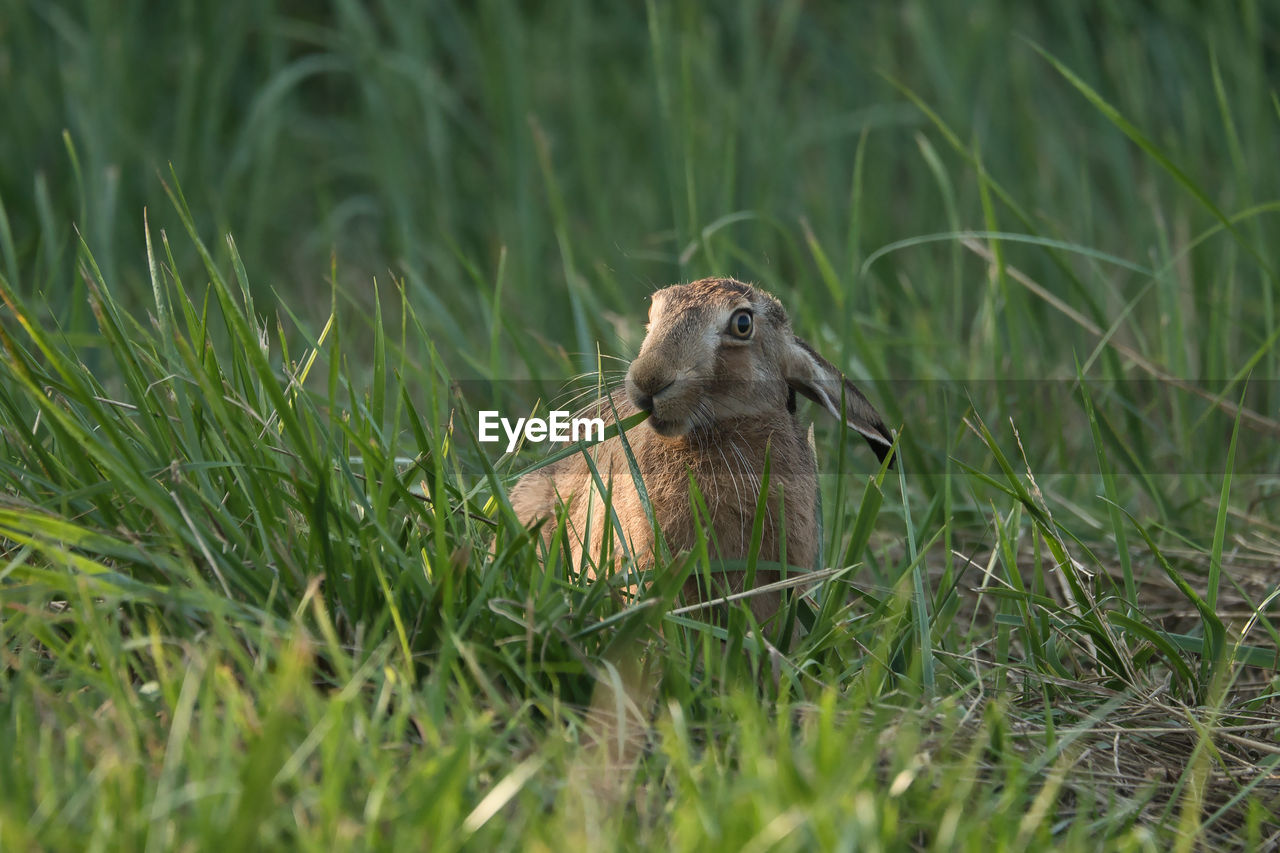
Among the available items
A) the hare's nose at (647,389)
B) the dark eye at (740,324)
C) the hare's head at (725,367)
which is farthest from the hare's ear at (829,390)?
the hare's nose at (647,389)

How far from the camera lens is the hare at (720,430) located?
2.72 meters

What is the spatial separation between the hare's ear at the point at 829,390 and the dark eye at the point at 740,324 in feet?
0.44

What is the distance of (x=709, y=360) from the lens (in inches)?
110

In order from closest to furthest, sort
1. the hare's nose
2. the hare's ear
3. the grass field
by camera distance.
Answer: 1. the grass field
2. the hare's nose
3. the hare's ear

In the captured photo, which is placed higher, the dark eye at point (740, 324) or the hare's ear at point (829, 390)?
the dark eye at point (740, 324)

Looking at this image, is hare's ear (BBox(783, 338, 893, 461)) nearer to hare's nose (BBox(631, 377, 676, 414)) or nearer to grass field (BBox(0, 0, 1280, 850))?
grass field (BBox(0, 0, 1280, 850))

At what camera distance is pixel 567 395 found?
147 inches

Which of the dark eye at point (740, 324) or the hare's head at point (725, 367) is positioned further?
the dark eye at point (740, 324)

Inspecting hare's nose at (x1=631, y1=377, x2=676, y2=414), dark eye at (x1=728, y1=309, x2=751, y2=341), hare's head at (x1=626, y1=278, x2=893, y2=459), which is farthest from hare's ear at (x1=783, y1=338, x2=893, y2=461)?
hare's nose at (x1=631, y1=377, x2=676, y2=414)

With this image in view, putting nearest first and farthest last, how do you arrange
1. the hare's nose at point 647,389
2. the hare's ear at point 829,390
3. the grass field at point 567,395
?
the grass field at point 567,395 < the hare's nose at point 647,389 < the hare's ear at point 829,390

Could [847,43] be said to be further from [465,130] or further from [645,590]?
[645,590]

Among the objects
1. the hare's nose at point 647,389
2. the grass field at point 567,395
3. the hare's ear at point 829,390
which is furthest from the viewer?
the hare's ear at point 829,390

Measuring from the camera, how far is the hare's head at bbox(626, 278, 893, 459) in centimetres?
270

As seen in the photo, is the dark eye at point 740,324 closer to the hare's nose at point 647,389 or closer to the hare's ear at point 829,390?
the hare's ear at point 829,390
